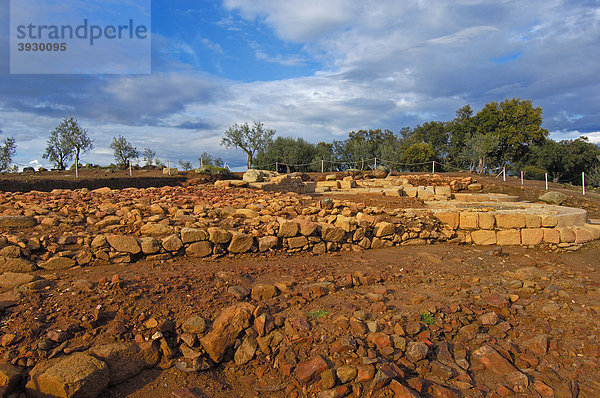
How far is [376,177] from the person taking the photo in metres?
21.1

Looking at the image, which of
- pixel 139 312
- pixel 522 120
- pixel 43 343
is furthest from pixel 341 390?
pixel 522 120

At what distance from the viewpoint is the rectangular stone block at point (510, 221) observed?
7922mm

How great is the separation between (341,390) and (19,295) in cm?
361

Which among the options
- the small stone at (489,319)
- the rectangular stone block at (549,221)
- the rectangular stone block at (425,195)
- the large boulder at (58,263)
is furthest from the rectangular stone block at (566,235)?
the large boulder at (58,263)

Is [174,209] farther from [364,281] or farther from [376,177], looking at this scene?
[376,177]

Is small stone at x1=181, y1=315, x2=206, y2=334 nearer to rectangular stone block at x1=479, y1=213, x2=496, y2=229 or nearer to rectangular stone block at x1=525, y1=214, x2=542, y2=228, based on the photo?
rectangular stone block at x1=479, y1=213, x2=496, y2=229

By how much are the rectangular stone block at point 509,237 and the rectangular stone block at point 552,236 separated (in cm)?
55

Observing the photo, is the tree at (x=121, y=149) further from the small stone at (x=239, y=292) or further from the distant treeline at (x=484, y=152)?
the small stone at (x=239, y=292)

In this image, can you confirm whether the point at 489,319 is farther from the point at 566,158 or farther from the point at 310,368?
the point at 566,158

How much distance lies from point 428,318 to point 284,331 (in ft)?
5.87

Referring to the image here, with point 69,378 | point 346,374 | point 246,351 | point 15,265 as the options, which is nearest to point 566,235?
point 346,374

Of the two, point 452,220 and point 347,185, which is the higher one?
point 347,185

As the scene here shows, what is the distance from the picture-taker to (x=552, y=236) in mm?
7680

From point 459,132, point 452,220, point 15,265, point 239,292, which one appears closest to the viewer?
point 239,292
